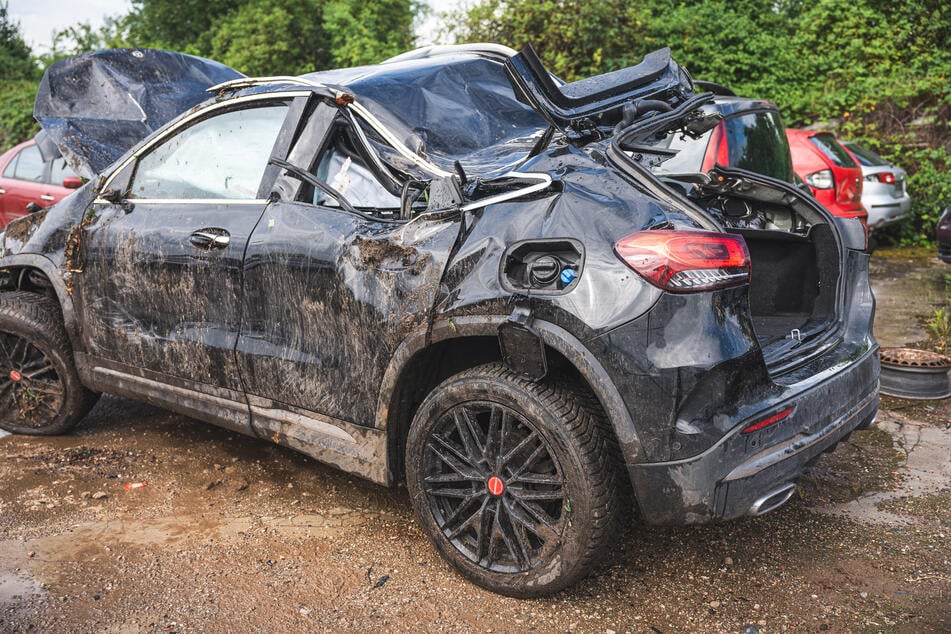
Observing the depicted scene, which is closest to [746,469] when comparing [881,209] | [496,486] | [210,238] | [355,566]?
[496,486]

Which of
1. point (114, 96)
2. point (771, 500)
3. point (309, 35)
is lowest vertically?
point (771, 500)

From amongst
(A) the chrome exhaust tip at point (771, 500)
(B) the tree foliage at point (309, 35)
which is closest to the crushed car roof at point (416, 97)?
(A) the chrome exhaust tip at point (771, 500)

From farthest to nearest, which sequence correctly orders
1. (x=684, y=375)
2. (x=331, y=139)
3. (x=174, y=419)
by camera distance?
(x=174, y=419)
(x=331, y=139)
(x=684, y=375)

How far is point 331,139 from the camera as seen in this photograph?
3.41 metres

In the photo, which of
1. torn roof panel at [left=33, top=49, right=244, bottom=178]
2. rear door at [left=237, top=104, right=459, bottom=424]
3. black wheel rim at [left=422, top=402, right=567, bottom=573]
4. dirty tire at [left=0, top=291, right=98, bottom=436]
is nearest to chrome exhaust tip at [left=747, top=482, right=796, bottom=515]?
black wheel rim at [left=422, top=402, right=567, bottom=573]

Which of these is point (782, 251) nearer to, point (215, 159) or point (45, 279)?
point (215, 159)

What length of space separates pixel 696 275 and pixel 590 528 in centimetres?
86

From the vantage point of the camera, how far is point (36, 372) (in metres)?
4.46

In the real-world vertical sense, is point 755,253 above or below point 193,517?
above

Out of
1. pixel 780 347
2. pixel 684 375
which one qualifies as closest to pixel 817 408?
pixel 780 347

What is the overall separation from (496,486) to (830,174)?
23.9 ft

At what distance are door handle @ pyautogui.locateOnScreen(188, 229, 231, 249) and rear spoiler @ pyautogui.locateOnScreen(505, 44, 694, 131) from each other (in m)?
1.39

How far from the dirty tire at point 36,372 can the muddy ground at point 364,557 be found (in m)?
0.25

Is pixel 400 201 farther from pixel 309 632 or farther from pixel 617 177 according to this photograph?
pixel 309 632
